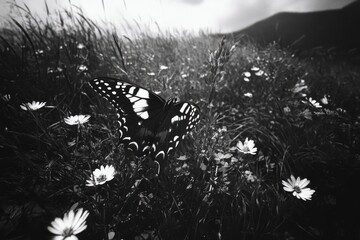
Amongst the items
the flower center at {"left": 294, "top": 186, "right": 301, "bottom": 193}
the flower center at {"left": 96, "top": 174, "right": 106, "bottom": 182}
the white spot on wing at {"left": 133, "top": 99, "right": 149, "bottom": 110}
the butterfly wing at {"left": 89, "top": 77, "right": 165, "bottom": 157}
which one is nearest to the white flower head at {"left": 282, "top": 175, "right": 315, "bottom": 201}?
the flower center at {"left": 294, "top": 186, "right": 301, "bottom": 193}

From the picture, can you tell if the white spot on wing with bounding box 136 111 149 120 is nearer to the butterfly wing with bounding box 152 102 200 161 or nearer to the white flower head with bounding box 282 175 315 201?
the butterfly wing with bounding box 152 102 200 161

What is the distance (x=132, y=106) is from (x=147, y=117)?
18cm

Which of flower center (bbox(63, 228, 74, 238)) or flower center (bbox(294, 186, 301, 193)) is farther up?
flower center (bbox(294, 186, 301, 193))

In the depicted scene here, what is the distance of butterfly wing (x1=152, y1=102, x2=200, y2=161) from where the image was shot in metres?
1.49

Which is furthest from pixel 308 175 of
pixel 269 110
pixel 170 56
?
pixel 170 56

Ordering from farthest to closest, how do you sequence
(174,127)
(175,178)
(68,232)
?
(174,127) → (175,178) → (68,232)

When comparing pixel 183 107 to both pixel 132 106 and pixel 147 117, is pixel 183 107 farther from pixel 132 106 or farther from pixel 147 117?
pixel 132 106

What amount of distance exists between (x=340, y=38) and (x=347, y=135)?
1044cm

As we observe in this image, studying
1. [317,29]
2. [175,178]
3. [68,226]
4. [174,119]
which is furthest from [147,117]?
[317,29]

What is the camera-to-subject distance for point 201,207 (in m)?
1.30

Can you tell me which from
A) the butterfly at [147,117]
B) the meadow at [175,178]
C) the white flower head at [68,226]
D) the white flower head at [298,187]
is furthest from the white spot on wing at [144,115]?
the white flower head at [298,187]

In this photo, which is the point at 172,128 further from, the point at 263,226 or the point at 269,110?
the point at 269,110

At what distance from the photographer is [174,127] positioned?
1.67 meters

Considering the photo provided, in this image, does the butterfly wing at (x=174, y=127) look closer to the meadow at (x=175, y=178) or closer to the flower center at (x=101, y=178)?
the meadow at (x=175, y=178)
